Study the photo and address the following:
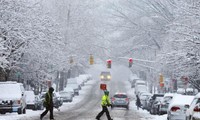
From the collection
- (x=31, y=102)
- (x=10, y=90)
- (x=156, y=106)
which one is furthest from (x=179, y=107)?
(x=31, y=102)

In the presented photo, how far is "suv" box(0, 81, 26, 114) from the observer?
34.0 metres

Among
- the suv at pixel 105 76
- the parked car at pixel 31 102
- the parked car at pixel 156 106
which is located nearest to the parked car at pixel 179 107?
the parked car at pixel 156 106

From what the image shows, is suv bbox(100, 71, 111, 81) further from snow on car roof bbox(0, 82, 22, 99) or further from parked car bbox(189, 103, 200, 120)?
parked car bbox(189, 103, 200, 120)

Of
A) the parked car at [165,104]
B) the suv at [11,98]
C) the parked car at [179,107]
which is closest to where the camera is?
the parked car at [179,107]

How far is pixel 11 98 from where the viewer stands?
3419 centimetres

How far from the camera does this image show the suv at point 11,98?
111 feet

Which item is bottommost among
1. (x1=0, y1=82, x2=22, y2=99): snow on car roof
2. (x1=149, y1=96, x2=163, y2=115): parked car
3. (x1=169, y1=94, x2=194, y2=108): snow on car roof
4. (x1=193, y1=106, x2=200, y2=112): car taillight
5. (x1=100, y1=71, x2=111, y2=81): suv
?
(x1=149, y1=96, x2=163, y2=115): parked car

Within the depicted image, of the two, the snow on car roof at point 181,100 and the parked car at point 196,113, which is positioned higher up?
the snow on car roof at point 181,100

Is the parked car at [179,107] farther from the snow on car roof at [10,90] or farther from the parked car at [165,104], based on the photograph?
the snow on car roof at [10,90]

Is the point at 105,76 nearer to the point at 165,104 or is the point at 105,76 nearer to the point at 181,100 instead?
the point at 165,104

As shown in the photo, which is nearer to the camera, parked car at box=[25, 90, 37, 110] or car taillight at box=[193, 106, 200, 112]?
car taillight at box=[193, 106, 200, 112]

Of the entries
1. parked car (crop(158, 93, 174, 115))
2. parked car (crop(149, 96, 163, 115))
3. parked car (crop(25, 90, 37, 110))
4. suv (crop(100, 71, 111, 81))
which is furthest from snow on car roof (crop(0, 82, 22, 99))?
suv (crop(100, 71, 111, 81))

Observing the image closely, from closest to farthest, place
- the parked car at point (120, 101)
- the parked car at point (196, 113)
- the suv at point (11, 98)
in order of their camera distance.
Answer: the parked car at point (196, 113)
the suv at point (11, 98)
the parked car at point (120, 101)

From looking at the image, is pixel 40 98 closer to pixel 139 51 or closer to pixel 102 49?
pixel 139 51
